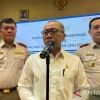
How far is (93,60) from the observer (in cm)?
248

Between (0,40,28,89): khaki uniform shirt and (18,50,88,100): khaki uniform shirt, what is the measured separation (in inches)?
26.5

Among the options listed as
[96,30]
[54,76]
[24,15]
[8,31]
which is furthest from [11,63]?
[24,15]

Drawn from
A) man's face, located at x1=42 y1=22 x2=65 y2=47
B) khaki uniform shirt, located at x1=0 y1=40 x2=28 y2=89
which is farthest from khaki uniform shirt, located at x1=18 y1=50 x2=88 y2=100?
khaki uniform shirt, located at x1=0 y1=40 x2=28 y2=89

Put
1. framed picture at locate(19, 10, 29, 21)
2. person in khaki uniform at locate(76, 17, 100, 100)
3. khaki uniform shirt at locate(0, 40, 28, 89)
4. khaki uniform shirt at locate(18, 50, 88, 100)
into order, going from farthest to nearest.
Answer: framed picture at locate(19, 10, 29, 21) → khaki uniform shirt at locate(0, 40, 28, 89) → person in khaki uniform at locate(76, 17, 100, 100) → khaki uniform shirt at locate(18, 50, 88, 100)

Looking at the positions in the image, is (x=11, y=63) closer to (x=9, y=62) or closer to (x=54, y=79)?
(x=9, y=62)

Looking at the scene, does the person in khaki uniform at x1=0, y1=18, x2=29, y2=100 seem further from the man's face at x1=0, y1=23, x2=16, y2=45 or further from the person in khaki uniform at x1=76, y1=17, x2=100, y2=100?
the person in khaki uniform at x1=76, y1=17, x2=100, y2=100

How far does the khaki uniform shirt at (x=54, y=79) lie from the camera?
5.95 feet

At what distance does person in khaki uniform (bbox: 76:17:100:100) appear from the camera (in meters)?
2.38

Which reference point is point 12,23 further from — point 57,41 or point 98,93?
point 98,93

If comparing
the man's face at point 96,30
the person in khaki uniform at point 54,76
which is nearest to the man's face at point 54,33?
the person in khaki uniform at point 54,76

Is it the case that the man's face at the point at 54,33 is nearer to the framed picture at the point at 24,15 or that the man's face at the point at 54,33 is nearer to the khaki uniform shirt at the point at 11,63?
the khaki uniform shirt at the point at 11,63

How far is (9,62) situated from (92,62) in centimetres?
103

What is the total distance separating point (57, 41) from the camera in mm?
1886

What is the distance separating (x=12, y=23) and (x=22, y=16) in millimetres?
1946
